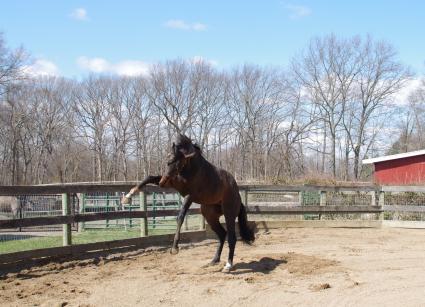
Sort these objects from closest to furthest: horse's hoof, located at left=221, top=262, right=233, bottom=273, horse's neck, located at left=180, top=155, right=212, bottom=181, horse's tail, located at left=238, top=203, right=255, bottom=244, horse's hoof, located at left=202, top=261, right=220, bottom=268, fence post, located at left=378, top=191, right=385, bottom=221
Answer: horse's neck, located at left=180, top=155, right=212, bottom=181, horse's hoof, located at left=221, top=262, right=233, bottom=273, horse's hoof, located at left=202, top=261, right=220, bottom=268, horse's tail, located at left=238, top=203, right=255, bottom=244, fence post, located at left=378, top=191, right=385, bottom=221

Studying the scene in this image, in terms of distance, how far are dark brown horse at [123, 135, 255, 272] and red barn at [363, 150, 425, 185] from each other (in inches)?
874

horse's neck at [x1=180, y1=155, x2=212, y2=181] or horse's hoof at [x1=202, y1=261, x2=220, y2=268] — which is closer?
horse's neck at [x1=180, y1=155, x2=212, y2=181]

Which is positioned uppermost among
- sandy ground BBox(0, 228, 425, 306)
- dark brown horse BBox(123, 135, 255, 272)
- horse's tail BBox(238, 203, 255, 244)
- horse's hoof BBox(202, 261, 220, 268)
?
dark brown horse BBox(123, 135, 255, 272)

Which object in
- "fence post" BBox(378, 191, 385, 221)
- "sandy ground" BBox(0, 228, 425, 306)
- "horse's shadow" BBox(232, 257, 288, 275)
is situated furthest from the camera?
"fence post" BBox(378, 191, 385, 221)

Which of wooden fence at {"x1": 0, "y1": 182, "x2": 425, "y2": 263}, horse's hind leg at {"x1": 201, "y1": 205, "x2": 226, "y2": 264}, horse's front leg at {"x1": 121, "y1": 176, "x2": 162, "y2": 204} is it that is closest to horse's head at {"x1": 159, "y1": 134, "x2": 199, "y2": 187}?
horse's front leg at {"x1": 121, "y1": 176, "x2": 162, "y2": 204}

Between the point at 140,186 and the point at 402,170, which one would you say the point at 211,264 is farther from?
the point at 402,170

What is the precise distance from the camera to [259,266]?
7.50m

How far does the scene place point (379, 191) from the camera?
48.5ft

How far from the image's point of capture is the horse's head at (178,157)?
6.25 meters

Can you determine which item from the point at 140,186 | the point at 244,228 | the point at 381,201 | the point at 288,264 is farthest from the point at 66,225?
the point at 381,201

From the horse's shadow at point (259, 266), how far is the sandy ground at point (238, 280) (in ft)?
0.05

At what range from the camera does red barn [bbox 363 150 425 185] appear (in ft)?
90.6

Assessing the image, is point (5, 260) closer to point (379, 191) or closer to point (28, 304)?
point (28, 304)

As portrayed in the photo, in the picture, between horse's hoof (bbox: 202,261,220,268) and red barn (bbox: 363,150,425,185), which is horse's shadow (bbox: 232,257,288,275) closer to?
horse's hoof (bbox: 202,261,220,268)
